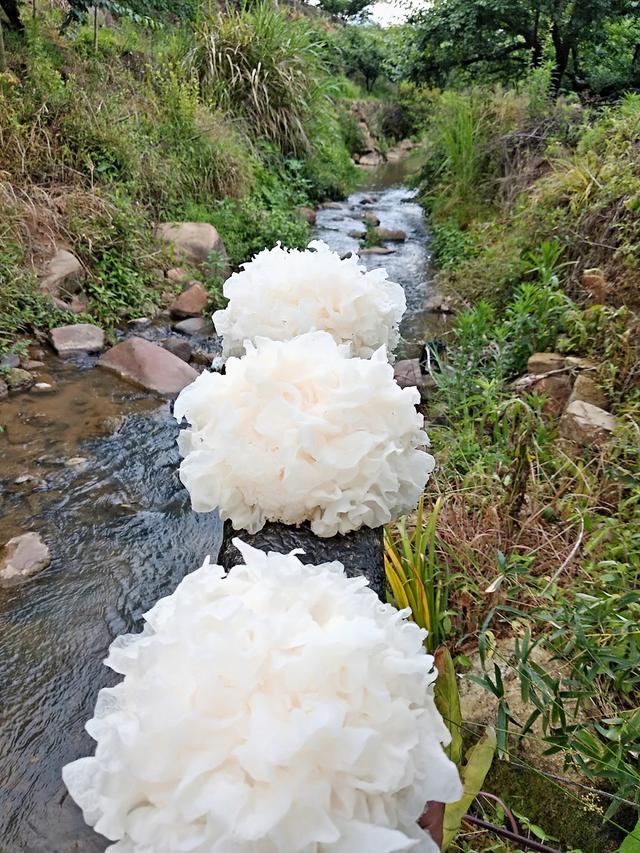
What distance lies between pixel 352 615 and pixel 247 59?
29.6 ft

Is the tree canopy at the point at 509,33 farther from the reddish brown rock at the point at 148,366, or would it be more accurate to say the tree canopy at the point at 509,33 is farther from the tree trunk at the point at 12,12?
the reddish brown rock at the point at 148,366

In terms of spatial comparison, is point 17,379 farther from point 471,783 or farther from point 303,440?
point 471,783

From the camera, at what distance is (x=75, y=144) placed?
5203mm

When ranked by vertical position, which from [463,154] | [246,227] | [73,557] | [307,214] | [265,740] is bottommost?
[73,557]

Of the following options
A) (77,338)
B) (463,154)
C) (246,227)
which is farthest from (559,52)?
(77,338)

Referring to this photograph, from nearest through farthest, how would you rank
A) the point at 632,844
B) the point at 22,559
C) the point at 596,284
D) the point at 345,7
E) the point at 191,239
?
the point at 632,844
the point at 22,559
the point at 596,284
the point at 191,239
the point at 345,7

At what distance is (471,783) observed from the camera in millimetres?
1104

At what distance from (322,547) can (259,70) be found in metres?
8.48

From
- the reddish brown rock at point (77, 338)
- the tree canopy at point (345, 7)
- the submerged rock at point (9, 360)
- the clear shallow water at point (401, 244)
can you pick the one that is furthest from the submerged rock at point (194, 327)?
the tree canopy at point (345, 7)

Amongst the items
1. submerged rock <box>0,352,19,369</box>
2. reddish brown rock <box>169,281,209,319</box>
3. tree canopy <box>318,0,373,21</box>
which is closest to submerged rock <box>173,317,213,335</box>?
reddish brown rock <box>169,281,209,319</box>

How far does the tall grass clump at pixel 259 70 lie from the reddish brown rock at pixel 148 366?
16.4 ft

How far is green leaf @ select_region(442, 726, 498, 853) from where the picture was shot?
1.06 m

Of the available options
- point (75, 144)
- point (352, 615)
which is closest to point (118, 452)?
point (352, 615)

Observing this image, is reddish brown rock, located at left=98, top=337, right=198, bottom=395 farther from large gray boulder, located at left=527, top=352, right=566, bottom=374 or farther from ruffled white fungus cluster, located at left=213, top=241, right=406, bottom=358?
large gray boulder, located at left=527, top=352, right=566, bottom=374
